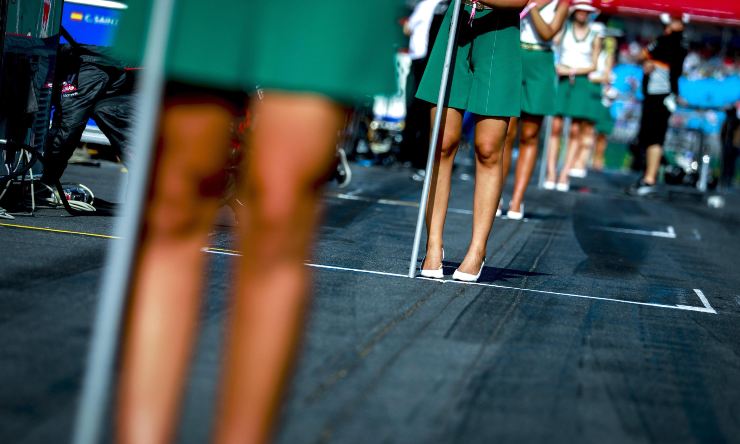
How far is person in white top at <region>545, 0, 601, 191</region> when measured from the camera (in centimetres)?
1350

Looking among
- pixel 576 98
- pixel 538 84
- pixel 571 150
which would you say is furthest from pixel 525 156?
pixel 571 150

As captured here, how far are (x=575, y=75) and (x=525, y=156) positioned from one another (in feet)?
13.3

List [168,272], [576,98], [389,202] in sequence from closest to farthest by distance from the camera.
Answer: [168,272] < [389,202] < [576,98]

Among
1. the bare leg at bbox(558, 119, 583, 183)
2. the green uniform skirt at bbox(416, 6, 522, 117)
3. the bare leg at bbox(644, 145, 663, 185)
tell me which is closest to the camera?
the green uniform skirt at bbox(416, 6, 522, 117)

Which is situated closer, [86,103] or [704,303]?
[704,303]

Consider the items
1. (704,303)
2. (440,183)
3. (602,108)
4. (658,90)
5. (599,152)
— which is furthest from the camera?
(599,152)

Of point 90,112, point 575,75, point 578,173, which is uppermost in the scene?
point 575,75

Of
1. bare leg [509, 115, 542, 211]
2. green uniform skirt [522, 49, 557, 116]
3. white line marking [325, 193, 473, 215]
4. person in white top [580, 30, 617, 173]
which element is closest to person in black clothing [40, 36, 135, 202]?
green uniform skirt [522, 49, 557, 116]

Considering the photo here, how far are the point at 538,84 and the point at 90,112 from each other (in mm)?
3541

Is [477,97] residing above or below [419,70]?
below

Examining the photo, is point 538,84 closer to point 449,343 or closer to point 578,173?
point 449,343

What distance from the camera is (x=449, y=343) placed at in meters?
4.28

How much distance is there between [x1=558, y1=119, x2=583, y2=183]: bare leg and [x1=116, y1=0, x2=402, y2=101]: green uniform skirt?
1260cm

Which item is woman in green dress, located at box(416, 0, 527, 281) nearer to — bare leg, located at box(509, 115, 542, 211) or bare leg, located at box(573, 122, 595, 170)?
bare leg, located at box(509, 115, 542, 211)
